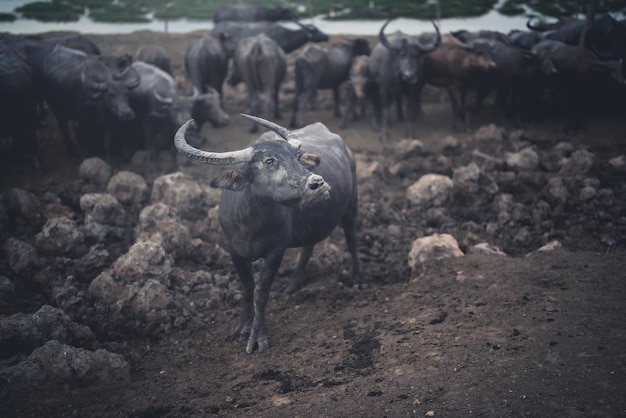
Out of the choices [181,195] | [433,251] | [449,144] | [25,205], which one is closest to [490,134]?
[449,144]

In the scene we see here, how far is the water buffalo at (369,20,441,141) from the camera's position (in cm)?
1393

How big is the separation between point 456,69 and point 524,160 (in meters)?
3.87

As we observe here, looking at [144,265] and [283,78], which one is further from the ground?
[283,78]

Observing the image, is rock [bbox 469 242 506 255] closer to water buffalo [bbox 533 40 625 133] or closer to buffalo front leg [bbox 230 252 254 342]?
buffalo front leg [bbox 230 252 254 342]

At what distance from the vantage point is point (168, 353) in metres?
6.81

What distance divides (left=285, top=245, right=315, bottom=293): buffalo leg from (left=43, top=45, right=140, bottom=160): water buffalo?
502 cm

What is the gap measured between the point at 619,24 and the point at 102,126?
495 inches

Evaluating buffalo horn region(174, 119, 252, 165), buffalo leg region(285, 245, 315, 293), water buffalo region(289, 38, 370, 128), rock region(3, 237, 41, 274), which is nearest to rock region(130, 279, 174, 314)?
buffalo leg region(285, 245, 315, 293)

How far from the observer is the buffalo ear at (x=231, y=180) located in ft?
20.1

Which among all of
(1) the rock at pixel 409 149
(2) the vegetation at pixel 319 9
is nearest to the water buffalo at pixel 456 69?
(1) the rock at pixel 409 149

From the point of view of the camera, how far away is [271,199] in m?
6.18

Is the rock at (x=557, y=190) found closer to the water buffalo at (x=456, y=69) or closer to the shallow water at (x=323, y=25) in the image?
the water buffalo at (x=456, y=69)

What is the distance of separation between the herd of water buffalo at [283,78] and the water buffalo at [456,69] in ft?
0.07

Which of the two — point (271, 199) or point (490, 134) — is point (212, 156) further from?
point (490, 134)
